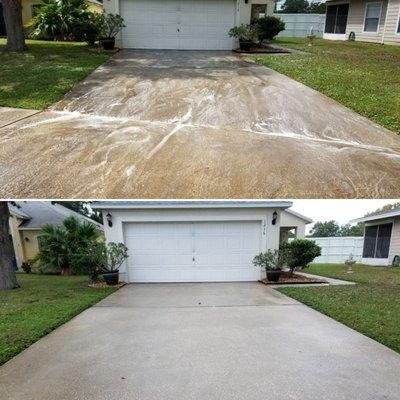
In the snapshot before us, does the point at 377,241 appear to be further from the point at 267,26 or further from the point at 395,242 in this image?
the point at 267,26

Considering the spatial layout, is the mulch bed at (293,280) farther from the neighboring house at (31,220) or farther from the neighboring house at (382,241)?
the neighboring house at (31,220)

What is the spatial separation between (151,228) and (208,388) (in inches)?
202

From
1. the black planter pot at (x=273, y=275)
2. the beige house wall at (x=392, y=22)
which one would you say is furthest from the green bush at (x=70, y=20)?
the beige house wall at (x=392, y=22)

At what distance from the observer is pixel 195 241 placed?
7.93 metres

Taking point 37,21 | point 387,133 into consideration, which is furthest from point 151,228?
point 37,21

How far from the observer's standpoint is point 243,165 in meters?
4.68

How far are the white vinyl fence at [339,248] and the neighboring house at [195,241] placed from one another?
524 millimetres

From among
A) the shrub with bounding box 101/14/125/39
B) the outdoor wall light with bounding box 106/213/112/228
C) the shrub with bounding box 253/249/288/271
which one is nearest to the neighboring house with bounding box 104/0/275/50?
the shrub with bounding box 101/14/125/39

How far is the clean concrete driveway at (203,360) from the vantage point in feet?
9.11

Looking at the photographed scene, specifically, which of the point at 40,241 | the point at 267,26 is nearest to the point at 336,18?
the point at 267,26

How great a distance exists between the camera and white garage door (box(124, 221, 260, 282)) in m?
7.84

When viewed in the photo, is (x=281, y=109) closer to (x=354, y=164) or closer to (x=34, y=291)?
(x=354, y=164)

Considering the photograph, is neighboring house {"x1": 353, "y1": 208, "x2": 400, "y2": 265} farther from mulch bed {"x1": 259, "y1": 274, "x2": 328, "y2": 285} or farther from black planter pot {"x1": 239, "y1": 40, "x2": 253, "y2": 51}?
black planter pot {"x1": 239, "y1": 40, "x2": 253, "y2": 51}

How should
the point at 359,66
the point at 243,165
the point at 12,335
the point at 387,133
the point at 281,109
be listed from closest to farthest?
the point at 12,335 < the point at 243,165 < the point at 387,133 < the point at 281,109 < the point at 359,66
